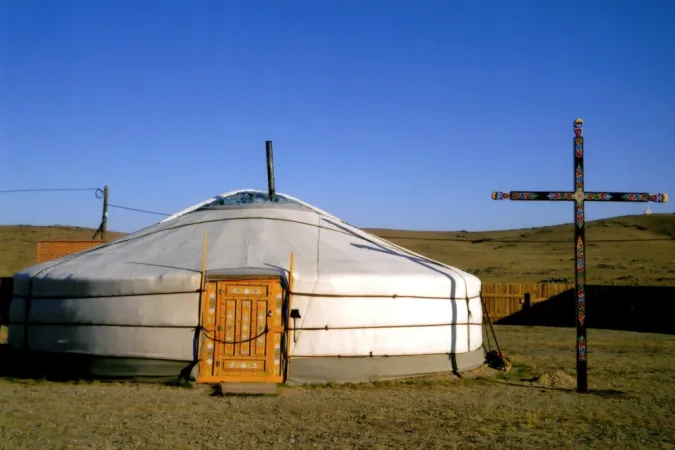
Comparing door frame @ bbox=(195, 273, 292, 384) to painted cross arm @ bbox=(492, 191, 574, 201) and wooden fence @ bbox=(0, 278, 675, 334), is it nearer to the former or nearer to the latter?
painted cross arm @ bbox=(492, 191, 574, 201)

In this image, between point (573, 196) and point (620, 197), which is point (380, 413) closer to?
point (573, 196)

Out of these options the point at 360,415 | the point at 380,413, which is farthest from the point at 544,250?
the point at 360,415

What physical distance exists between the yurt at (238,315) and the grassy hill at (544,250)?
1952cm

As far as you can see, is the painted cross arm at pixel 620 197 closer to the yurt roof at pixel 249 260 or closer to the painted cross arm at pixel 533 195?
the painted cross arm at pixel 533 195

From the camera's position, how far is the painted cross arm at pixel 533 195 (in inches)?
312

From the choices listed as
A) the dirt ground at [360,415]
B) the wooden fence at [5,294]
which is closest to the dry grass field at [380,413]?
the dirt ground at [360,415]

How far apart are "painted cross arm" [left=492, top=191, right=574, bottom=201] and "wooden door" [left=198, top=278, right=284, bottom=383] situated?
2.79 meters

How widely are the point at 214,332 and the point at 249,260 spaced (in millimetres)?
966

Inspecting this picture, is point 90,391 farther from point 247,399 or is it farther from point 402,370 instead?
point 402,370

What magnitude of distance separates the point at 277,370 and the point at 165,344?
1.31m

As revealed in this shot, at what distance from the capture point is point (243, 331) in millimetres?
7938

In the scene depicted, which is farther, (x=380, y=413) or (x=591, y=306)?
(x=591, y=306)

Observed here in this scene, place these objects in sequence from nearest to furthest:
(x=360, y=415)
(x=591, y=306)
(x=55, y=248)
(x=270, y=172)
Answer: (x=360, y=415), (x=270, y=172), (x=55, y=248), (x=591, y=306)

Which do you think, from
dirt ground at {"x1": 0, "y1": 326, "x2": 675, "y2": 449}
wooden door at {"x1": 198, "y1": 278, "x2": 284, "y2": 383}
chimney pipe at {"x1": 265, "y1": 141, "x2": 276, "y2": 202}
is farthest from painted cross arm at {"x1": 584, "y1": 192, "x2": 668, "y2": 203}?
chimney pipe at {"x1": 265, "y1": 141, "x2": 276, "y2": 202}
